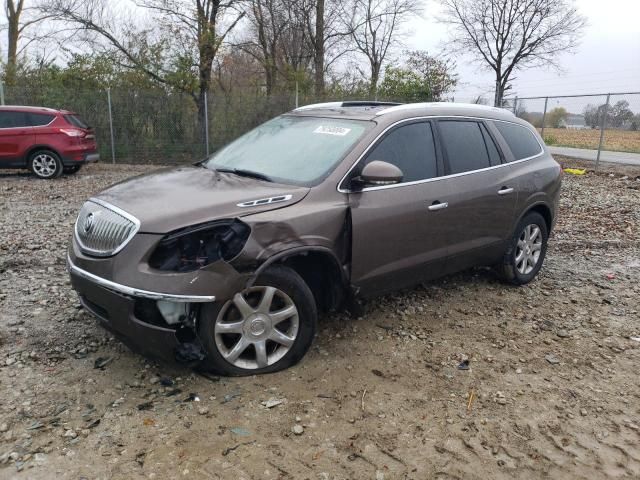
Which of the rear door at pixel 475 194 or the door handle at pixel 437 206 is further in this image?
the rear door at pixel 475 194

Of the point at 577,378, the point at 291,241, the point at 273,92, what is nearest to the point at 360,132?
the point at 291,241

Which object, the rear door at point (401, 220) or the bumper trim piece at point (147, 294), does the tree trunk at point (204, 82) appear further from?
the bumper trim piece at point (147, 294)

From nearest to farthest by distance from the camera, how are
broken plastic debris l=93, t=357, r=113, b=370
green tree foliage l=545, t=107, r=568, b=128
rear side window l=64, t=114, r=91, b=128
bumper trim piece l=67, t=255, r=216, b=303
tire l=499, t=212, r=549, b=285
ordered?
bumper trim piece l=67, t=255, r=216, b=303
broken plastic debris l=93, t=357, r=113, b=370
tire l=499, t=212, r=549, b=285
rear side window l=64, t=114, r=91, b=128
green tree foliage l=545, t=107, r=568, b=128

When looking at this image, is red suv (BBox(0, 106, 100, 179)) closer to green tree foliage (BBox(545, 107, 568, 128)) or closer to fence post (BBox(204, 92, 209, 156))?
fence post (BBox(204, 92, 209, 156))

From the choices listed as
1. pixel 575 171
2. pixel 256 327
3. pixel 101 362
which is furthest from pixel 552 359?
pixel 575 171

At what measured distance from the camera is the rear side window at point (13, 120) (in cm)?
1137

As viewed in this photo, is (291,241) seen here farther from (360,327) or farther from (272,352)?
(360,327)

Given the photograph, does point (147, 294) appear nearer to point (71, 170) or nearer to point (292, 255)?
point (292, 255)

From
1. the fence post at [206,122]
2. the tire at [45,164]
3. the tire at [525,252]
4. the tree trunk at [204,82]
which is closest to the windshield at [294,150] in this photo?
the tire at [525,252]

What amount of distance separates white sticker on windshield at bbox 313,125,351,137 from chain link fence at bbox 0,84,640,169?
11636 millimetres

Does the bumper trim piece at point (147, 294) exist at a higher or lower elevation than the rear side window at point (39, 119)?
lower

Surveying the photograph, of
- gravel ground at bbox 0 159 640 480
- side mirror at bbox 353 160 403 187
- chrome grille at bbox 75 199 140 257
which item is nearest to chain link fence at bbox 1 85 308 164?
gravel ground at bbox 0 159 640 480

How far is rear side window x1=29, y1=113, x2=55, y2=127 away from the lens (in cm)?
1144

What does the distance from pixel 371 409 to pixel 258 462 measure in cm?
79
